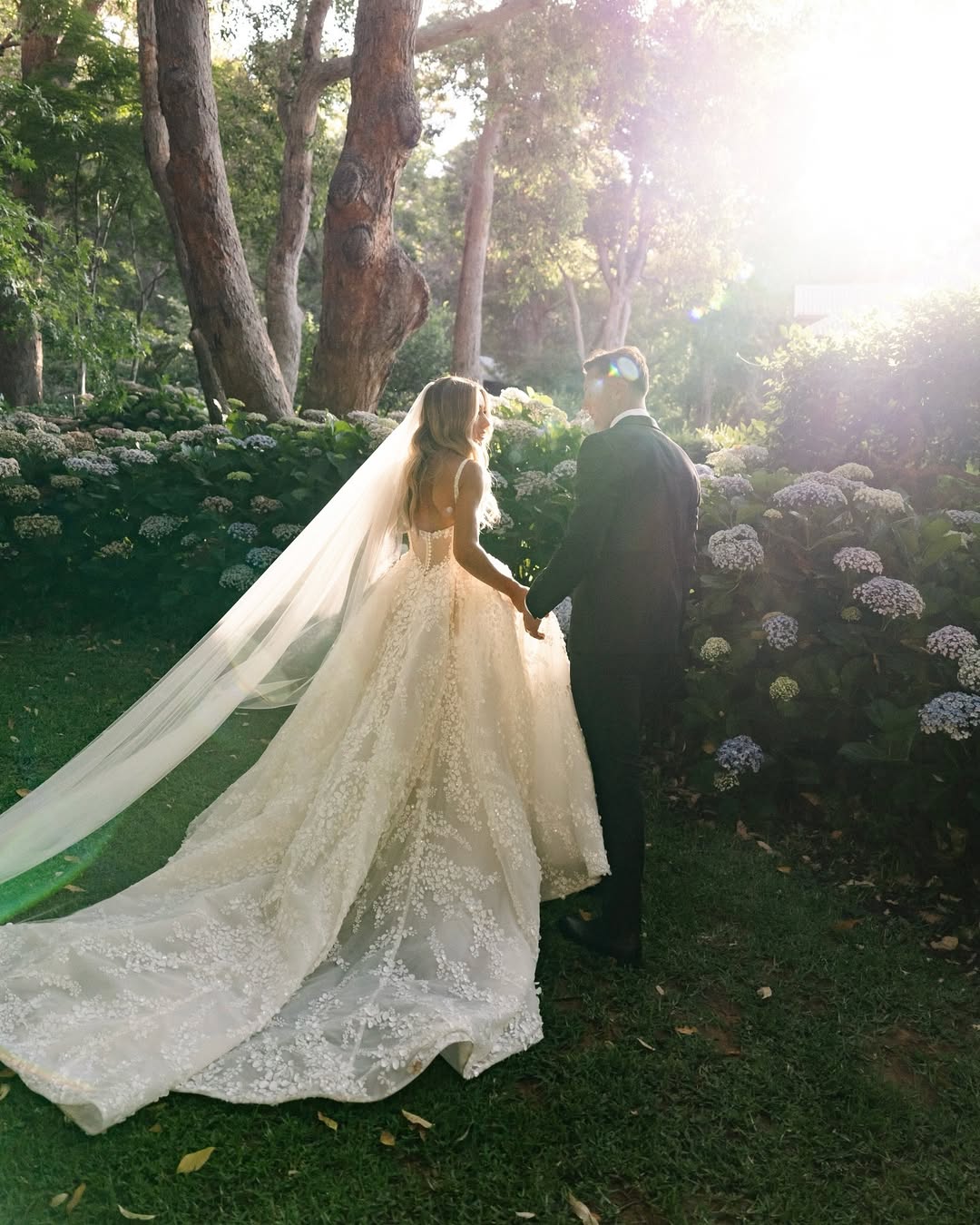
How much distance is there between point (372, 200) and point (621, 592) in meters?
6.68

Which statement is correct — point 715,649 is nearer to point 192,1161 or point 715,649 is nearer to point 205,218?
point 192,1161

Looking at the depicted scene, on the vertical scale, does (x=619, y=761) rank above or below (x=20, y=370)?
below

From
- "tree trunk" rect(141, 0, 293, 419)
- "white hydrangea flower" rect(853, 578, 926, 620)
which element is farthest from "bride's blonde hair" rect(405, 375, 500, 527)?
"tree trunk" rect(141, 0, 293, 419)

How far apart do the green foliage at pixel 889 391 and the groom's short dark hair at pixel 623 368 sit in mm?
3837

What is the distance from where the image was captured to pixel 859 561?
473 cm

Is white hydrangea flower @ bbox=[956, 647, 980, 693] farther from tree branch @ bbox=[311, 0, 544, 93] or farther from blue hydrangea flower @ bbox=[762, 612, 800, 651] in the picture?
tree branch @ bbox=[311, 0, 544, 93]

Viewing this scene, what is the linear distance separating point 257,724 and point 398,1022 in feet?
10.7

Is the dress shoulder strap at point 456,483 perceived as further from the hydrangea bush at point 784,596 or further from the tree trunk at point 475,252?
the tree trunk at point 475,252

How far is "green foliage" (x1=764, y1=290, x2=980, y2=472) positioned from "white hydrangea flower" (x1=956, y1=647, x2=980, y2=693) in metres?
3.30

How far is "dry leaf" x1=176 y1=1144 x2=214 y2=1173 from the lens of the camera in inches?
109

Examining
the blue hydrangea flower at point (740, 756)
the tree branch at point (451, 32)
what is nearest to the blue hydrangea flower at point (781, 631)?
the blue hydrangea flower at point (740, 756)

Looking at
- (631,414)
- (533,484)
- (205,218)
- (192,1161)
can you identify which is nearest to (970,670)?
(631,414)

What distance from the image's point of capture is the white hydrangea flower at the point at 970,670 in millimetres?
4191

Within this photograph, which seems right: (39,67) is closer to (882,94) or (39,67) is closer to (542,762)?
(882,94)
